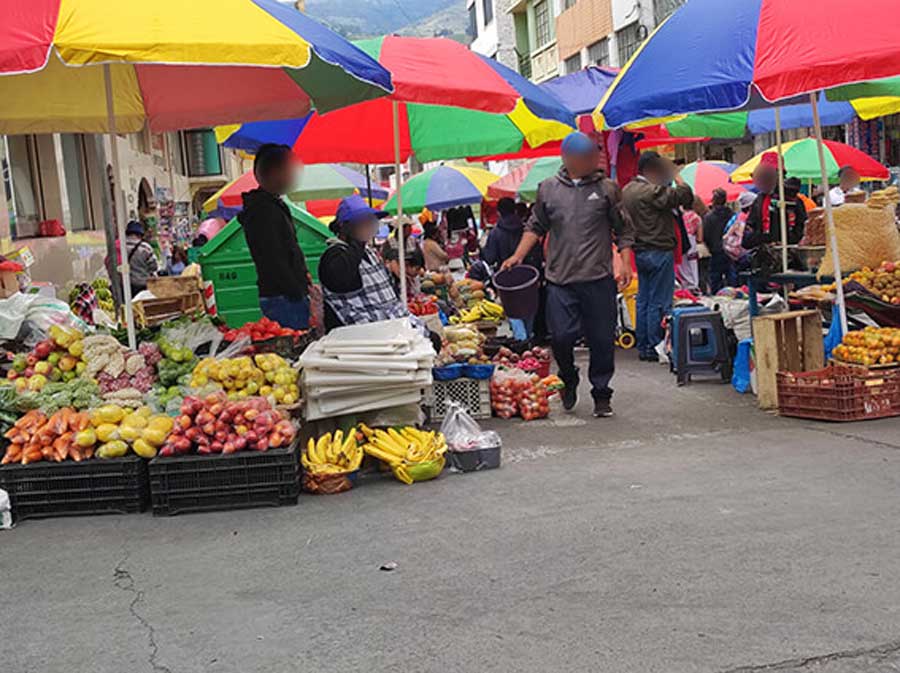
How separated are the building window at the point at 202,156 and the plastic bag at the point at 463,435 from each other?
34108mm

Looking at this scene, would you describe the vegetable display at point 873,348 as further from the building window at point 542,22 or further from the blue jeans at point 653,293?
the building window at point 542,22

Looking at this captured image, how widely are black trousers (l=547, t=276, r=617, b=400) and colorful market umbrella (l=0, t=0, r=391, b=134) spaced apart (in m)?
2.17

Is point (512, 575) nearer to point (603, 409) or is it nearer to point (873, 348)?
point (603, 409)

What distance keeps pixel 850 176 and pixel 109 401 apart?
36.7 ft

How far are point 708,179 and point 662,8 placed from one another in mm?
12425

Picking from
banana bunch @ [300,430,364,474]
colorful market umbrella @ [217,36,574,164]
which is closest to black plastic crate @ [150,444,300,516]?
banana bunch @ [300,430,364,474]

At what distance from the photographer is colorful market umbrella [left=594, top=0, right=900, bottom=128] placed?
6.45 meters

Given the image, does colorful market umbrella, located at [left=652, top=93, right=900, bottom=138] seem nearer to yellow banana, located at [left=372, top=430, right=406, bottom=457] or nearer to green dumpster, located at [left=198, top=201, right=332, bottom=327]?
green dumpster, located at [left=198, top=201, right=332, bottom=327]

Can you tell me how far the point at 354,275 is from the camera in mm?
7445

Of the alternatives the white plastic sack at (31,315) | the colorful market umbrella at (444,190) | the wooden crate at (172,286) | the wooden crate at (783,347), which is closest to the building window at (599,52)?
the colorful market umbrella at (444,190)

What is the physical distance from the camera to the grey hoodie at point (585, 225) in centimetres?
793

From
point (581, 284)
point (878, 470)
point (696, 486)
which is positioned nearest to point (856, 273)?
point (581, 284)

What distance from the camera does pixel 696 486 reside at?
580cm

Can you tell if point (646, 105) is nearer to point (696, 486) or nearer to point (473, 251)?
point (696, 486)
